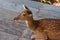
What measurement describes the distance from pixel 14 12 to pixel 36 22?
1282 mm

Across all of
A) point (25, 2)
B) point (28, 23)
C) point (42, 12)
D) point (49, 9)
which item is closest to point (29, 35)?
point (28, 23)

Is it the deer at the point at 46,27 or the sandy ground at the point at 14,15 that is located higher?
the deer at the point at 46,27

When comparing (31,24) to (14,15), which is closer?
(31,24)

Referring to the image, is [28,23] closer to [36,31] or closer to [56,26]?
[36,31]

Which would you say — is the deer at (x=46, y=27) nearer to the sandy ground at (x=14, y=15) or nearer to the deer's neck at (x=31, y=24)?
the deer's neck at (x=31, y=24)

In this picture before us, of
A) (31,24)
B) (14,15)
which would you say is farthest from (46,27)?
(14,15)

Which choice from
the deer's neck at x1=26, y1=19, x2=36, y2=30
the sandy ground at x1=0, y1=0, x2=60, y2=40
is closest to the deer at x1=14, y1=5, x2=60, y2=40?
the deer's neck at x1=26, y1=19, x2=36, y2=30

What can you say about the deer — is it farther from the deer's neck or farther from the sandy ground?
the sandy ground

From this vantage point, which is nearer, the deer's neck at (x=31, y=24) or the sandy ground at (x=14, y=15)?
the deer's neck at (x=31, y=24)

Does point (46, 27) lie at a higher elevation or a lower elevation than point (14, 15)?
higher

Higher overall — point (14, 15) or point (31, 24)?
point (31, 24)

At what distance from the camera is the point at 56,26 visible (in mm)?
2648

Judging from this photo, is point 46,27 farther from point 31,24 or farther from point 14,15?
point 14,15

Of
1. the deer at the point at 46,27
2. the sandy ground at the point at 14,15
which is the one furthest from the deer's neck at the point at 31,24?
the sandy ground at the point at 14,15
